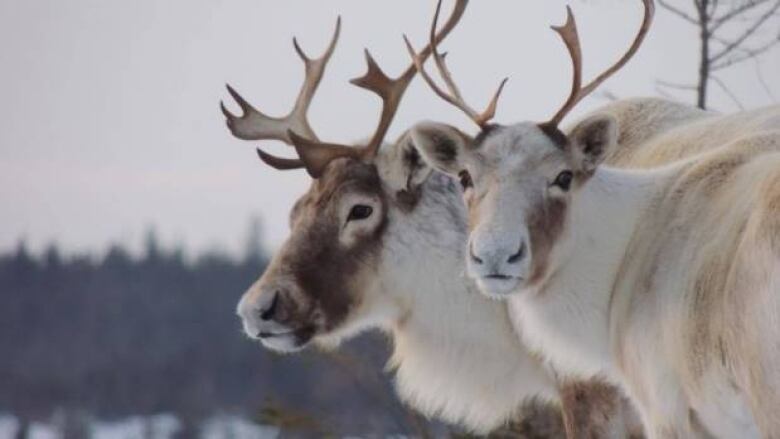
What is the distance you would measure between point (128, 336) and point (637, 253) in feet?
163

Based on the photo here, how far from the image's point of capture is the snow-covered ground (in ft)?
143

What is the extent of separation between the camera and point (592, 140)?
821 cm

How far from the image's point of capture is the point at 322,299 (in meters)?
9.64

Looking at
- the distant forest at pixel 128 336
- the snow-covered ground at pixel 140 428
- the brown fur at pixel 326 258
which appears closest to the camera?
the brown fur at pixel 326 258

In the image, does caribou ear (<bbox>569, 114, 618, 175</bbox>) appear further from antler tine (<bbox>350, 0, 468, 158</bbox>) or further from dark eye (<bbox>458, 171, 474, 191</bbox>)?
antler tine (<bbox>350, 0, 468, 158</bbox>)

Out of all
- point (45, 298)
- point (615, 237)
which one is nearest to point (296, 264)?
point (615, 237)

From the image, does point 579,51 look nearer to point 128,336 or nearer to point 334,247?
point 334,247

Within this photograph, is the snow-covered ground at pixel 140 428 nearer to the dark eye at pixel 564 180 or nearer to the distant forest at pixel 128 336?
the distant forest at pixel 128 336

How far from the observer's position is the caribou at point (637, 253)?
23.2 ft

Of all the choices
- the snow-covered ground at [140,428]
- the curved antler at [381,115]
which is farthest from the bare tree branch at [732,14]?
the snow-covered ground at [140,428]

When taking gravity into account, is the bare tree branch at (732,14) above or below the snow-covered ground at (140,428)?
above

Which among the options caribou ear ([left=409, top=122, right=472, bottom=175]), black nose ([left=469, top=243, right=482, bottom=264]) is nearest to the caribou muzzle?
caribou ear ([left=409, top=122, right=472, bottom=175])

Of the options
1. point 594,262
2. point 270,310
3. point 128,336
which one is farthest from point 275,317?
point 128,336

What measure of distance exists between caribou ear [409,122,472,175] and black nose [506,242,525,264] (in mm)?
686
